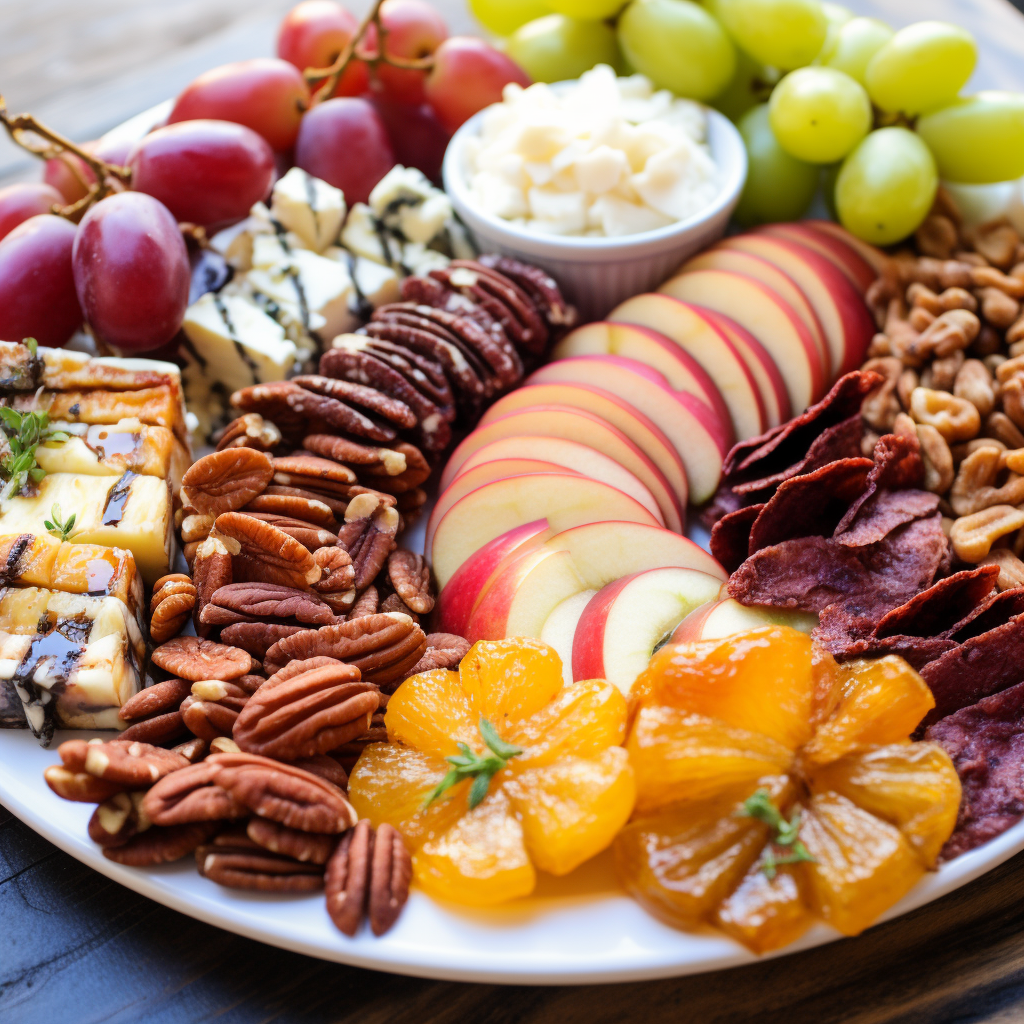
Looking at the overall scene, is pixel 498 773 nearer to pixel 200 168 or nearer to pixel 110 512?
pixel 110 512

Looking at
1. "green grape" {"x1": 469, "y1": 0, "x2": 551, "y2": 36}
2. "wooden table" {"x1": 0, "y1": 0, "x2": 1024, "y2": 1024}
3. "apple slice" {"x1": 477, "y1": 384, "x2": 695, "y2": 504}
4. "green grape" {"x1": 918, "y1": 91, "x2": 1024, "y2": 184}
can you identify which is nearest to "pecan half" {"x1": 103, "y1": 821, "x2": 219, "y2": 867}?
"wooden table" {"x1": 0, "y1": 0, "x2": 1024, "y2": 1024}

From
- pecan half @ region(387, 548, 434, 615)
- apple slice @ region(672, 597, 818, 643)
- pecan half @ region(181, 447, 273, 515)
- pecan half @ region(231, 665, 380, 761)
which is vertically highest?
pecan half @ region(181, 447, 273, 515)

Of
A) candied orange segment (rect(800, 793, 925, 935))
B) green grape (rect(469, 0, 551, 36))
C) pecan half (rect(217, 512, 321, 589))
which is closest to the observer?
candied orange segment (rect(800, 793, 925, 935))

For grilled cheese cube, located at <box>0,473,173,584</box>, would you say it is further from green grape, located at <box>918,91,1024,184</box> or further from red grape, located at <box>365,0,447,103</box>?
green grape, located at <box>918,91,1024,184</box>

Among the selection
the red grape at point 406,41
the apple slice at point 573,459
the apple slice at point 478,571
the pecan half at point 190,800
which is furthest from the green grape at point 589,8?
the pecan half at point 190,800

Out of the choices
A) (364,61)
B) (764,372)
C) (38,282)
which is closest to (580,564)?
(764,372)
